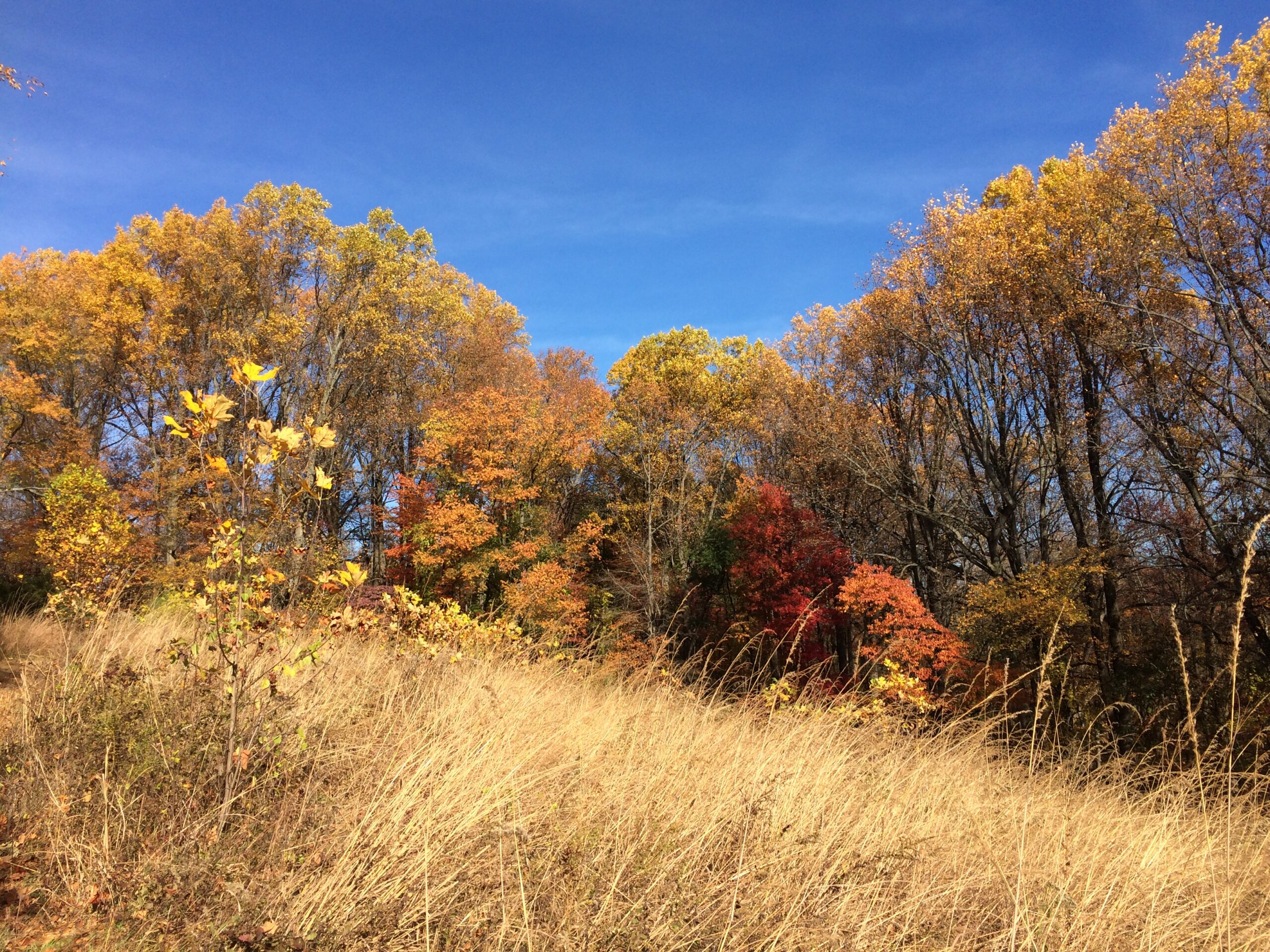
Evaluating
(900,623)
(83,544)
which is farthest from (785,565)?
(83,544)

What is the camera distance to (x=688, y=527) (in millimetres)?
25094

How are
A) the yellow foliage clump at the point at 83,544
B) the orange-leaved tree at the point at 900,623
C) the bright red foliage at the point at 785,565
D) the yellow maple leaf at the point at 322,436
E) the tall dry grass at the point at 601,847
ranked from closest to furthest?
the tall dry grass at the point at 601,847 → the yellow maple leaf at the point at 322,436 → the yellow foliage clump at the point at 83,544 → the orange-leaved tree at the point at 900,623 → the bright red foliage at the point at 785,565

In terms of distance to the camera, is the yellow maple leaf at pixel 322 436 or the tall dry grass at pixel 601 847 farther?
the yellow maple leaf at pixel 322 436

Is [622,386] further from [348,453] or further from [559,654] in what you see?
[559,654]

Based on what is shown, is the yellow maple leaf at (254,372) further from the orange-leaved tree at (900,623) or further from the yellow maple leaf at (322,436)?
the orange-leaved tree at (900,623)

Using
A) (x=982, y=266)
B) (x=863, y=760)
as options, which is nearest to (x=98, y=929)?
(x=863, y=760)

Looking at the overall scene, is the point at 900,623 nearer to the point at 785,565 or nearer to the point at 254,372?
the point at 785,565

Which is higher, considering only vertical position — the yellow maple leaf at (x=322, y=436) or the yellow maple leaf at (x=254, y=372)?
→ the yellow maple leaf at (x=254, y=372)

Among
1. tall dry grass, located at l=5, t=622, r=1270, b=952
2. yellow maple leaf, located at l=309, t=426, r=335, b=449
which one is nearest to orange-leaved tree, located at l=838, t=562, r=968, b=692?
tall dry grass, located at l=5, t=622, r=1270, b=952

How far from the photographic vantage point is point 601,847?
8.15 feet

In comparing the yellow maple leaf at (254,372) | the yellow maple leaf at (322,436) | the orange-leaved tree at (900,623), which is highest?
the yellow maple leaf at (254,372)

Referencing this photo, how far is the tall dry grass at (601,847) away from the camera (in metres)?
2.11

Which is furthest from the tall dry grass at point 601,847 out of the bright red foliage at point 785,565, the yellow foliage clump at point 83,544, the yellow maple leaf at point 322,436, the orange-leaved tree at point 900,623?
the bright red foliage at point 785,565

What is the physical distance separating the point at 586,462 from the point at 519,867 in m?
24.5
